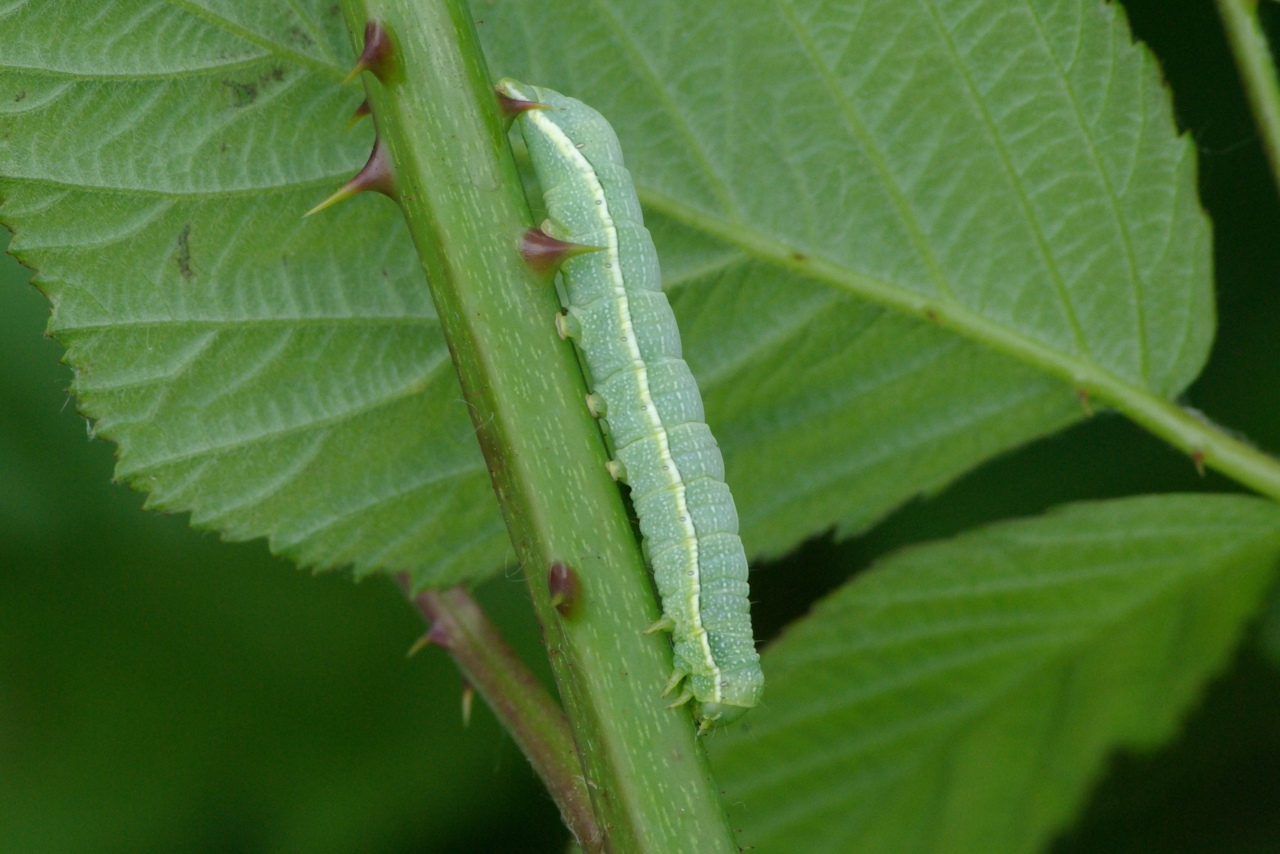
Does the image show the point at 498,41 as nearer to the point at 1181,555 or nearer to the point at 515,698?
the point at 515,698

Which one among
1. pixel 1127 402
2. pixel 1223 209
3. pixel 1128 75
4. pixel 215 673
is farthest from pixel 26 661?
pixel 1223 209

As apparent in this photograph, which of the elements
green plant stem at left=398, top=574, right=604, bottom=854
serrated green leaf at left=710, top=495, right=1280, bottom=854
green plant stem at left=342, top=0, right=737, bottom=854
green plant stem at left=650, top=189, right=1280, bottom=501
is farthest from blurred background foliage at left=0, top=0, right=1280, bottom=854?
green plant stem at left=342, top=0, right=737, bottom=854

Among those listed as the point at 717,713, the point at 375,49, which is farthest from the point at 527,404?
the point at 717,713

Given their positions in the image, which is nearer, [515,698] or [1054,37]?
[515,698]

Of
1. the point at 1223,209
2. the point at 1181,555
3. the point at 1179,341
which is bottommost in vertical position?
the point at 1181,555

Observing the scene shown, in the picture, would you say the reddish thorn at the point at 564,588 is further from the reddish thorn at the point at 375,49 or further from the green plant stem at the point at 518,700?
the reddish thorn at the point at 375,49

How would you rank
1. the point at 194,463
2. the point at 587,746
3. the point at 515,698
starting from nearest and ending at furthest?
the point at 587,746
the point at 515,698
the point at 194,463

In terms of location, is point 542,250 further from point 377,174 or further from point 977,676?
point 977,676
